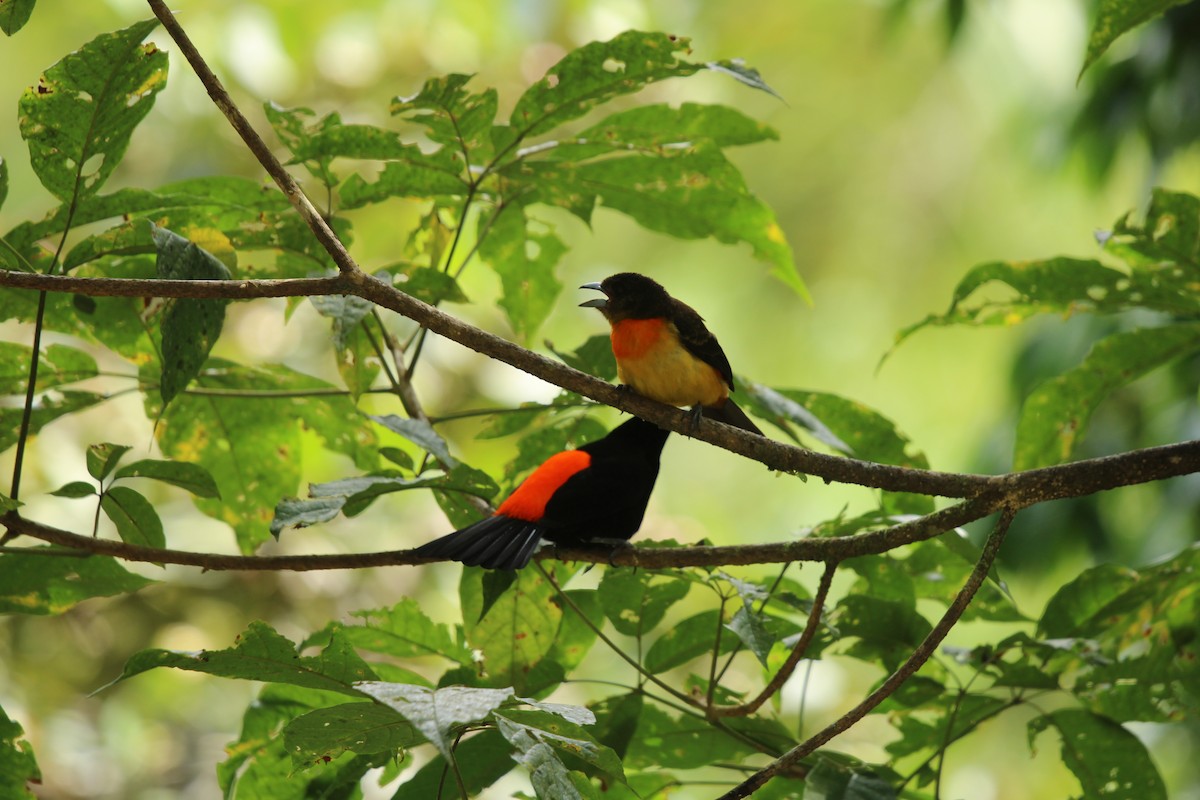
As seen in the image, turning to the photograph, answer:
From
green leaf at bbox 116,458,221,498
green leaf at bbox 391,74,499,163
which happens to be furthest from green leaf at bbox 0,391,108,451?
green leaf at bbox 391,74,499,163

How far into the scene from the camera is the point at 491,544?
2240mm

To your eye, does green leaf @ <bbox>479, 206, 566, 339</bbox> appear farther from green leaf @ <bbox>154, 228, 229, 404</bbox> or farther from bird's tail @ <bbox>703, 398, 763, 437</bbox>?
green leaf @ <bbox>154, 228, 229, 404</bbox>

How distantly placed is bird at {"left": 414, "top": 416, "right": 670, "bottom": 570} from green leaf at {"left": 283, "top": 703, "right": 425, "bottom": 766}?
2.29ft

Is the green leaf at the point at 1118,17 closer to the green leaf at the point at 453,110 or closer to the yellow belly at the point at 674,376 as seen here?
the green leaf at the point at 453,110

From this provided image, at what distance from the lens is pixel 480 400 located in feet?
24.9

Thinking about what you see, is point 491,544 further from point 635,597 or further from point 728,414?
point 728,414

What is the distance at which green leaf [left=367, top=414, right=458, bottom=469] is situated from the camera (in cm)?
204

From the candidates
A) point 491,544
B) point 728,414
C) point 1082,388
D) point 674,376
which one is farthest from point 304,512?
point 1082,388

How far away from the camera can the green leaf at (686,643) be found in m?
2.17

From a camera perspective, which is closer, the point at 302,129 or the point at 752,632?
the point at 752,632

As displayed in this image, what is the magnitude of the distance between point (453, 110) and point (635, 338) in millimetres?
761

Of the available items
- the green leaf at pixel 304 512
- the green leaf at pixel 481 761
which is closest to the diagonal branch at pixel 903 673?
the green leaf at pixel 481 761

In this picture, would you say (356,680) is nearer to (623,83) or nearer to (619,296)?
(623,83)

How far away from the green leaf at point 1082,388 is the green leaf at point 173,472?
157cm
